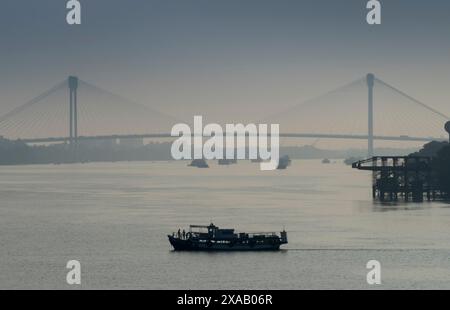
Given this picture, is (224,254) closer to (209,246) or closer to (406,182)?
(209,246)

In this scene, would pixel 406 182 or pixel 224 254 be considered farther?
pixel 406 182

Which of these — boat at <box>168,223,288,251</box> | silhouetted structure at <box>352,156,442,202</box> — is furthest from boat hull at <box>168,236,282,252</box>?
silhouetted structure at <box>352,156,442,202</box>

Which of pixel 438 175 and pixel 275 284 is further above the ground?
pixel 438 175

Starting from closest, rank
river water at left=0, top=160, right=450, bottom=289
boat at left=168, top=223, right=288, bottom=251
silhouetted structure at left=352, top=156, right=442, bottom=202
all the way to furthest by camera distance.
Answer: river water at left=0, top=160, right=450, bottom=289
boat at left=168, top=223, right=288, bottom=251
silhouetted structure at left=352, top=156, right=442, bottom=202

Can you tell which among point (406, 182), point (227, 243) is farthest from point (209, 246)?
point (406, 182)

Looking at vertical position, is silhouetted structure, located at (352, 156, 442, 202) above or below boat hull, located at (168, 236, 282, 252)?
above

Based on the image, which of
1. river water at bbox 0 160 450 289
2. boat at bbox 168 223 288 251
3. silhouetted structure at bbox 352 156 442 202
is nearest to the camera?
river water at bbox 0 160 450 289

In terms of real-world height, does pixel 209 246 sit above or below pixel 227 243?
below

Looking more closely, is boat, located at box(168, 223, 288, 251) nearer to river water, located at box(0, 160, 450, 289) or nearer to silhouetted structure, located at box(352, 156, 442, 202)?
river water, located at box(0, 160, 450, 289)

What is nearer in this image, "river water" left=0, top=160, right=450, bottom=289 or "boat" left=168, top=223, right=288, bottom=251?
"river water" left=0, top=160, right=450, bottom=289
